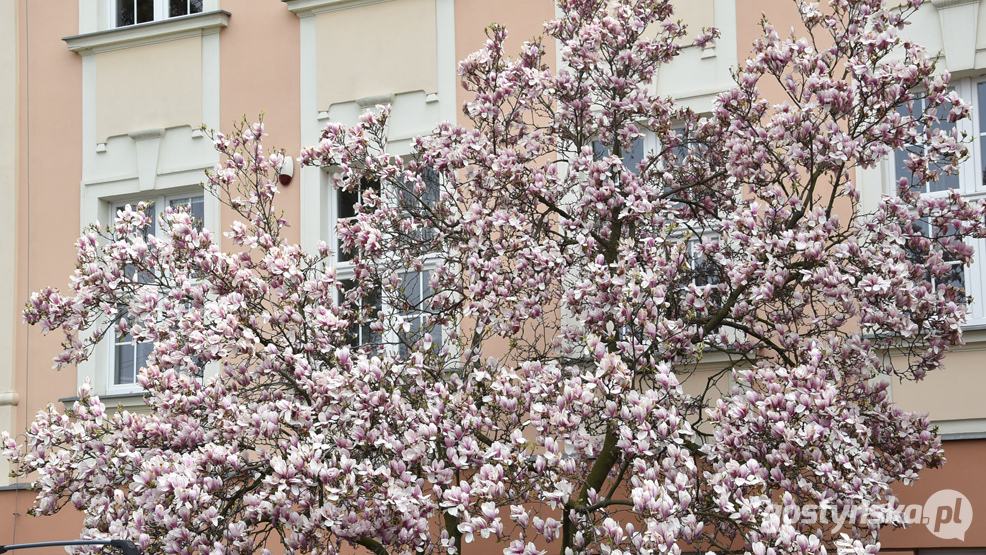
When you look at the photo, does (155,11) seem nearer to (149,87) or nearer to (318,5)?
(149,87)

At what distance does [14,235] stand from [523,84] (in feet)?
19.7

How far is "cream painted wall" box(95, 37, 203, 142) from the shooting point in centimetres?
1066

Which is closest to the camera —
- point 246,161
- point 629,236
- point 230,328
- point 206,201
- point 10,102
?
point 230,328

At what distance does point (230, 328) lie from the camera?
6453 mm

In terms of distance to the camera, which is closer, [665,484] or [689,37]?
[665,484]

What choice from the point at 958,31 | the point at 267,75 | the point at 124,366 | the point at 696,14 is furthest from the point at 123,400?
the point at 958,31

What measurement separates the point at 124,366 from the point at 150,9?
3.41 m

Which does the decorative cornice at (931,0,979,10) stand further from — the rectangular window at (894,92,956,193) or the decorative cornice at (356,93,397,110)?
the decorative cornice at (356,93,397,110)

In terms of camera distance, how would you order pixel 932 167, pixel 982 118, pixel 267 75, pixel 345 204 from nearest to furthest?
1. pixel 982 118
2. pixel 932 167
3. pixel 345 204
4. pixel 267 75

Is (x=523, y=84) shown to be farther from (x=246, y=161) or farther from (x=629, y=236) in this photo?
(x=246, y=161)

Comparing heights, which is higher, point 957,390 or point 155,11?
point 155,11

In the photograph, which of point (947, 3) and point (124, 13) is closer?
point (947, 3)

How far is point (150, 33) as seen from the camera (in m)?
10.8

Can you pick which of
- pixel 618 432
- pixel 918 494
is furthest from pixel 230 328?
pixel 918 494
